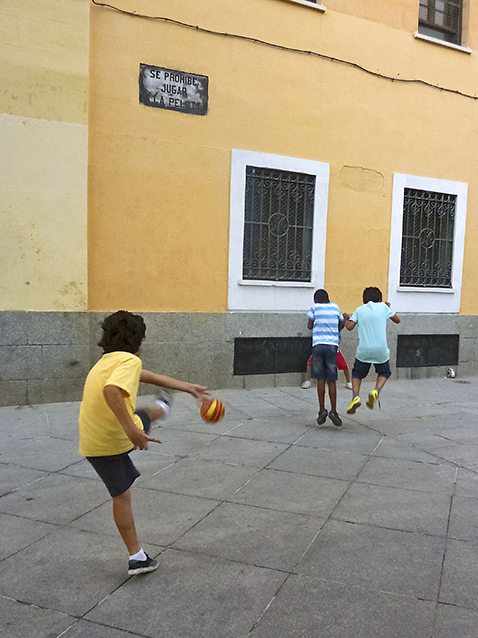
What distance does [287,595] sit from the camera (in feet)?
9.39

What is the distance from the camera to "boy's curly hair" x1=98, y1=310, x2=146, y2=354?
3.03 m

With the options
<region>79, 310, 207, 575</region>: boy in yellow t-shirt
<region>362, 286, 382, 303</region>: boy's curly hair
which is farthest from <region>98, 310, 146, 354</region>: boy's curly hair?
<region>362, 286, 382, 303</region>: boy's curly hair

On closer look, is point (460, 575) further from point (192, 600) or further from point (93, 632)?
point (93, 632)

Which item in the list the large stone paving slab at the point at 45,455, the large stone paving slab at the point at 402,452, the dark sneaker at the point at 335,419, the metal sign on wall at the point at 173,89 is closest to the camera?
the large stone paving slab at the point at 45,455

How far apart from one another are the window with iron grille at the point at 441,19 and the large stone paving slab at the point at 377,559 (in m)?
9.81

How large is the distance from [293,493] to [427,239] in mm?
7439

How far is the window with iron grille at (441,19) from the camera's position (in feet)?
34.2

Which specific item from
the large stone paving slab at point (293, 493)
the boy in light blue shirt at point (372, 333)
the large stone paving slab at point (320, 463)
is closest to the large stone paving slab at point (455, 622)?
the large stone paving slab at point (293, 493)

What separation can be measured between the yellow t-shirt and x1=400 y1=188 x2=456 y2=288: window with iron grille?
8222 millimetres

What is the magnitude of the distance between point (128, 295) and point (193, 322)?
1.05 metres

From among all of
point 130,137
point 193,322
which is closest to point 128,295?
point 193,322

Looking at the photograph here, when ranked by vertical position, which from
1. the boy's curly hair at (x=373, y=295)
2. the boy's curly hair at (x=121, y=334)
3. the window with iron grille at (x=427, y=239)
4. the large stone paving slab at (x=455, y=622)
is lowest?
the large stone paving slab at (x=455, y=622)

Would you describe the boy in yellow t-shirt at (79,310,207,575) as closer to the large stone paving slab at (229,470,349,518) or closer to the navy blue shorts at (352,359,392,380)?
the large stone paving slab at (229,470,349,518)

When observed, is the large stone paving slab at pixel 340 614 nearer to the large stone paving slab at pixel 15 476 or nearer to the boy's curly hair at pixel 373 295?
the large stone paving slab at pixel 15 476
